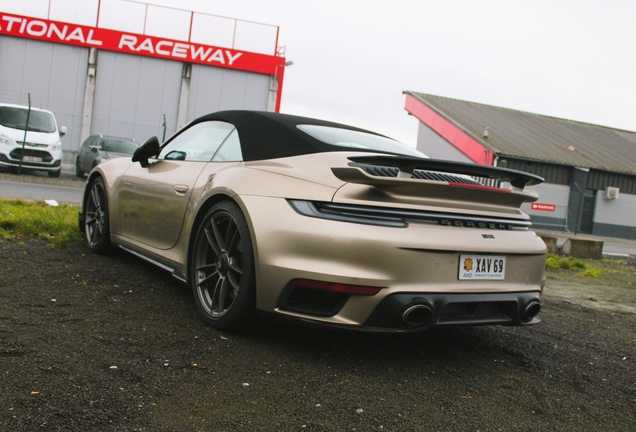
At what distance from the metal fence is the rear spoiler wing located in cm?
2325

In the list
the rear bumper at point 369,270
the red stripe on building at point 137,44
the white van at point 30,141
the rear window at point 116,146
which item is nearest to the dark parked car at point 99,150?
the rear window at point 116,146

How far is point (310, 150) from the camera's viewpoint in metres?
3.30

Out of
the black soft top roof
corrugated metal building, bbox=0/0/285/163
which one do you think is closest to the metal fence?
corrugated metal building, bbox=0/0/285/163

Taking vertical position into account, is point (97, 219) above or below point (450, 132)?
below

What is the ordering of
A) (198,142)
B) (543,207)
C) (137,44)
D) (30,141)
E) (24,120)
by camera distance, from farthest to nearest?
(543,207)
(137,44)
(24,120)
(30,141)
(198,142)

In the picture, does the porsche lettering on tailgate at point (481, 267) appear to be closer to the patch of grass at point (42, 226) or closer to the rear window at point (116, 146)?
the patch of grass at point (42, 226)

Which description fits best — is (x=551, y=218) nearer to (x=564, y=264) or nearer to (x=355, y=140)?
(x=564, y=264)

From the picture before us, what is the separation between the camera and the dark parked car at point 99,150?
53.4 feet

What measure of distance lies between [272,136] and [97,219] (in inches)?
93.3

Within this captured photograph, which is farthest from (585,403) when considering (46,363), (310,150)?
(46,363)

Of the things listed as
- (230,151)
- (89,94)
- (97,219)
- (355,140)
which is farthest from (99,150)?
(355,140)

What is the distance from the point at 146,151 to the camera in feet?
14.9

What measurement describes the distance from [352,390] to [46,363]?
1327 mm

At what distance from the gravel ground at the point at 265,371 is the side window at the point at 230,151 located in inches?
37.9
